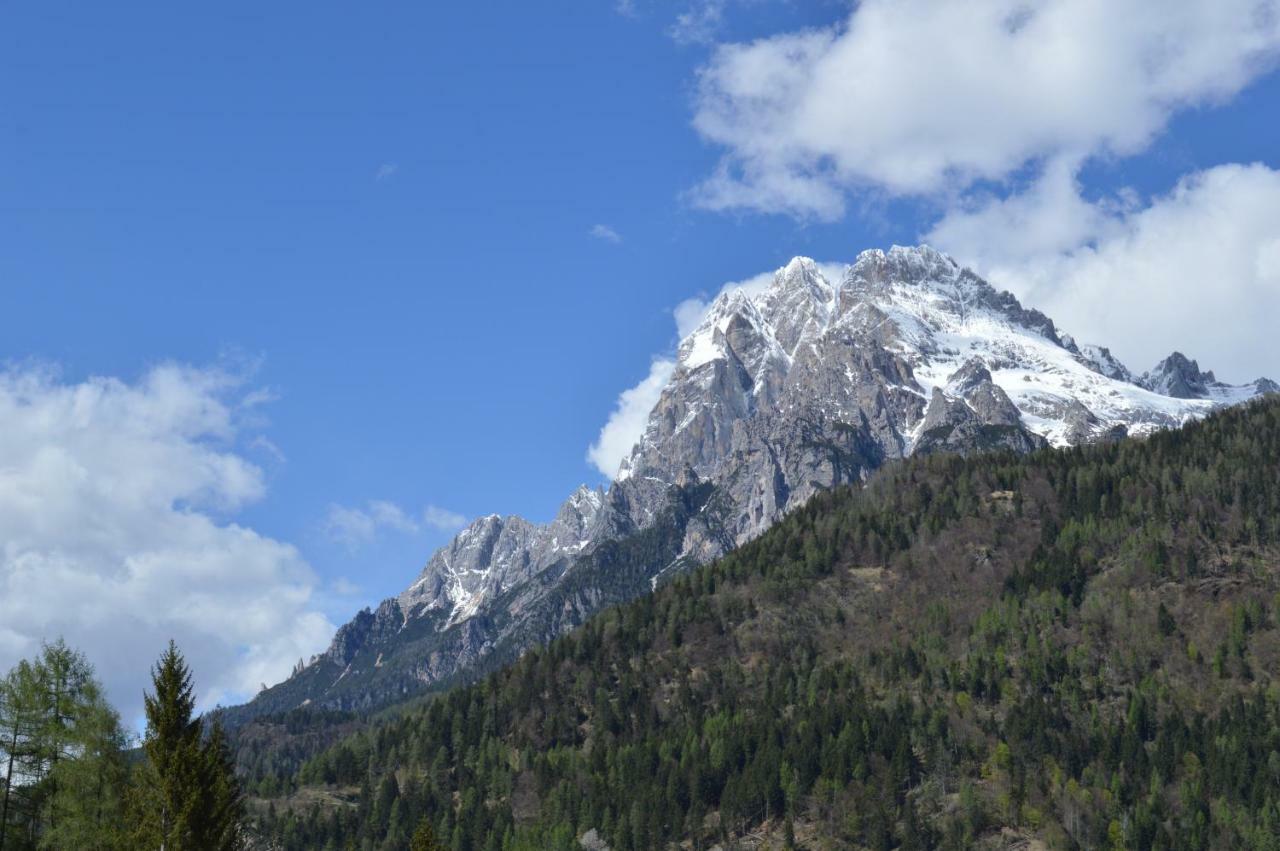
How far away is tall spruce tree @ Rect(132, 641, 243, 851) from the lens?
193 ft

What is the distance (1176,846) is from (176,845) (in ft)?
577

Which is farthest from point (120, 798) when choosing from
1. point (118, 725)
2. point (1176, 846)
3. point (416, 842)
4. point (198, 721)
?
point (1176, 846)

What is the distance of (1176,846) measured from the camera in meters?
198

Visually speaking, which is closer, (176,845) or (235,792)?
(176,845)

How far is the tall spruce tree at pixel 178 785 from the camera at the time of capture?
5869cm

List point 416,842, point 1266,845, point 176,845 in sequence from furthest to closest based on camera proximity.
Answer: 1. point 1266,845
2. point 416,842
3. point 176,845

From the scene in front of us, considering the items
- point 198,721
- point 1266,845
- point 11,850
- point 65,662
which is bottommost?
point 1266,845

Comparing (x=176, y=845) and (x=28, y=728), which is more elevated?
(x=28, y=728)

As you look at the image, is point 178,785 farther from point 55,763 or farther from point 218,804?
point 55,763

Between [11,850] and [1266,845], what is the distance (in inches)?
7189

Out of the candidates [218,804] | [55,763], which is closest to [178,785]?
[218,804]

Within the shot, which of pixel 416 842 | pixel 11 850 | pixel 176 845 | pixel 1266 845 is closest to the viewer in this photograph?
pixel 176 845

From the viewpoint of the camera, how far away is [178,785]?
59.0 m

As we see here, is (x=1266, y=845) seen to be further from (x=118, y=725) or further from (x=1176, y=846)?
(x=118, y=725)
